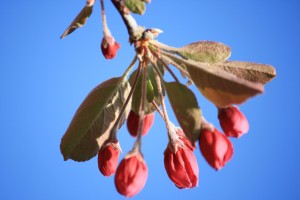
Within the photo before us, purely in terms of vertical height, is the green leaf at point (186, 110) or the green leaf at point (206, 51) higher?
the green leaf at point (206, 51)

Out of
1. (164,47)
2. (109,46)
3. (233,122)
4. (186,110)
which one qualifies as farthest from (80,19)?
(233,122)

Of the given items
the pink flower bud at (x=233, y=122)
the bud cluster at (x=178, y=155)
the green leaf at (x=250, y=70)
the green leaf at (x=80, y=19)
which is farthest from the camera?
the green leaf at (x=250, y=70)

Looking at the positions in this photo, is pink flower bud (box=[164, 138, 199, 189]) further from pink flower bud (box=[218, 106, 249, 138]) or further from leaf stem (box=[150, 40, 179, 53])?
leaf stem (box=[150, 40, 179, 53])

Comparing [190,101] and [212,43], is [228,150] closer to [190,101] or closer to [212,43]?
[190,101]

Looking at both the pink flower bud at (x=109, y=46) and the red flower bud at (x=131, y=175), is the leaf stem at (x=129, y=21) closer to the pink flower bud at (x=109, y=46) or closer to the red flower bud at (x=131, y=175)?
the pink flower bud at (x=109, y=46)

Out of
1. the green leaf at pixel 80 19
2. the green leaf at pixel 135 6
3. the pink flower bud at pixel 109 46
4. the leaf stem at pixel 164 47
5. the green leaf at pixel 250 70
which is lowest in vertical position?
the green leaf at pixel 250 70

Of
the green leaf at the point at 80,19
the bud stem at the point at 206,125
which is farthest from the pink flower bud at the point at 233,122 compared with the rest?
the green leaf at the point at 80,19
